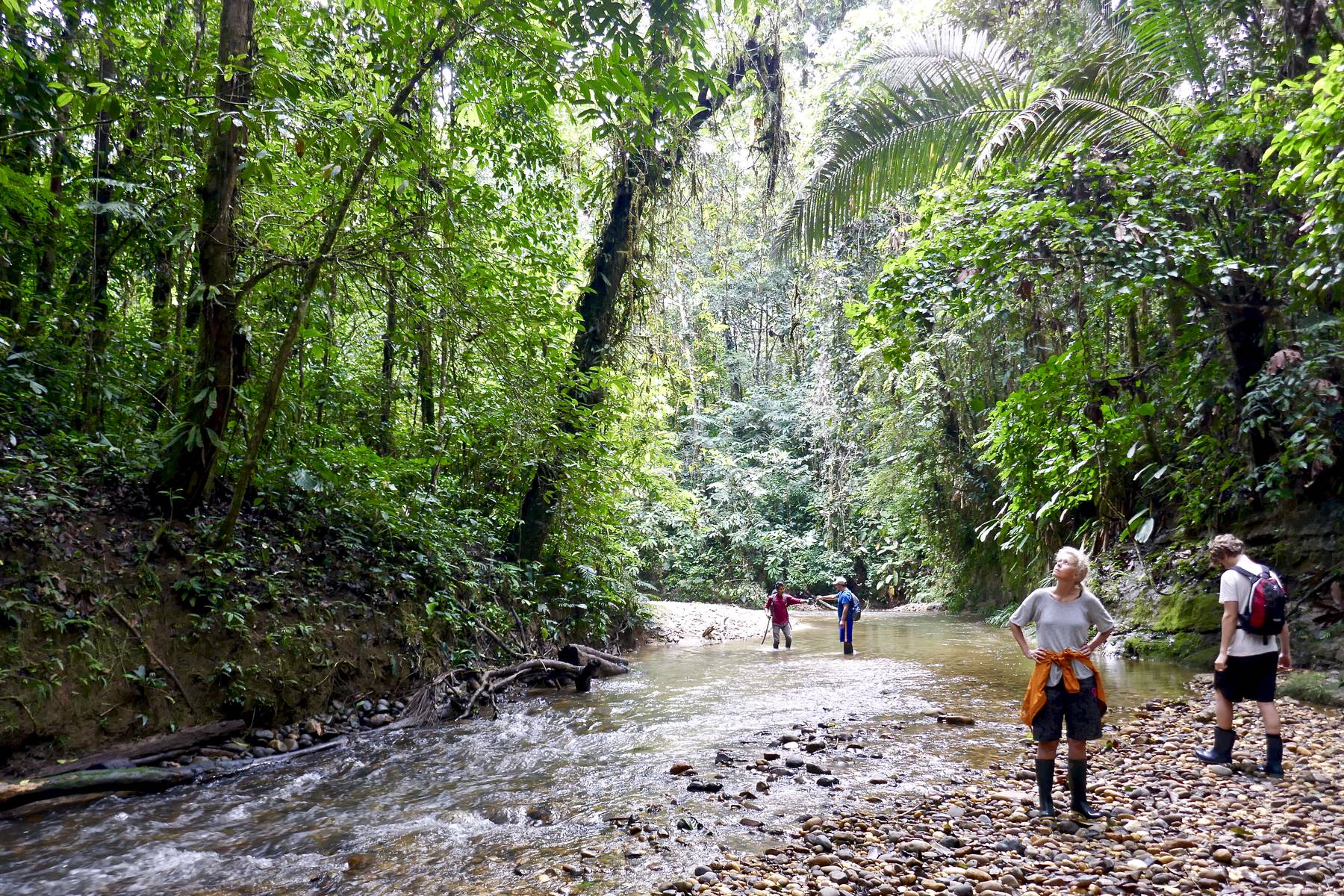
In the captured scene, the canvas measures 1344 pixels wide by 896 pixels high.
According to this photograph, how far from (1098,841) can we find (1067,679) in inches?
35.0

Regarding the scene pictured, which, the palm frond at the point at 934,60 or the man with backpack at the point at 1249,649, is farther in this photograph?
the palm frond at the point at 934,60

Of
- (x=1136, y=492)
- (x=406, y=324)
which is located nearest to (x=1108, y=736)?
(x=1136, y=492)

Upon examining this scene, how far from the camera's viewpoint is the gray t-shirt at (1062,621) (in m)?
4.68

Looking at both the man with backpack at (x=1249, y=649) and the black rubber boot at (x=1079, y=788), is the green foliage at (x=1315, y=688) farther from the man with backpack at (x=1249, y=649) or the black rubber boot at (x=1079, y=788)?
the black rubber boot at (x=1079, y=788)

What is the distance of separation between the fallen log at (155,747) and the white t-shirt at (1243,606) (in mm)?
8189

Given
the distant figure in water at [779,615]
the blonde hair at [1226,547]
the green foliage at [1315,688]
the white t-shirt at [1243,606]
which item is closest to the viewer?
the white t-shirt at [1243,606]

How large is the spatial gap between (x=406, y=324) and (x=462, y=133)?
3.45 m

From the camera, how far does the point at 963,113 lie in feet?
36.1

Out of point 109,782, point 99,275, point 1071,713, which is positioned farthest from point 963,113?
point 109,782

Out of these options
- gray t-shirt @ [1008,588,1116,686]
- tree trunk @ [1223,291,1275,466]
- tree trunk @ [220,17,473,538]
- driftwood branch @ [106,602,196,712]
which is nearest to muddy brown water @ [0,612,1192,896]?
driftwood branch @ [106,602,196,712]

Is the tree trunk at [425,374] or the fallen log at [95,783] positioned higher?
the tree trunk at [425,374]

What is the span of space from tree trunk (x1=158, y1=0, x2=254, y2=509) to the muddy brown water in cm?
307

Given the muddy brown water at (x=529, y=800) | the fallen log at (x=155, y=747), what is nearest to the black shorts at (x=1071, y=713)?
the muddy brown water at (x=529, y=800)

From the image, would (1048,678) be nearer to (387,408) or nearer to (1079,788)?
(1079,788)
